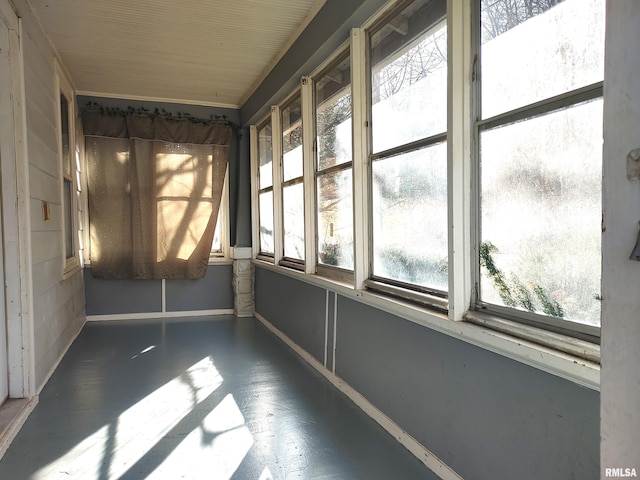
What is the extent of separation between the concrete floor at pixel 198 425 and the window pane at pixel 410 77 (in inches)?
A: 66.5

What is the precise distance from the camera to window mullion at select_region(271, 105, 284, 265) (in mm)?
4672

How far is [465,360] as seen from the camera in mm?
1869

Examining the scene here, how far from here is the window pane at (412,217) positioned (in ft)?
6.93

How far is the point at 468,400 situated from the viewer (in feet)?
6.05

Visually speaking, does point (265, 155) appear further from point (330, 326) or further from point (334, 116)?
point (330, 326)

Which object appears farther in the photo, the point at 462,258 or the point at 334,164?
the point at 334,164

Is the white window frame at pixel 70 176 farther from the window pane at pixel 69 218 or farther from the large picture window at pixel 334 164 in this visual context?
the large picture window at pixel 334 164

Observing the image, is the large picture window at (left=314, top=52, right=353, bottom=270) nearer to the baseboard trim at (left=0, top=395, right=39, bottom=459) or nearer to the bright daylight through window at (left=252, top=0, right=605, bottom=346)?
the bright daylight through window at (left=252, top=0, right=605, bottom=346)

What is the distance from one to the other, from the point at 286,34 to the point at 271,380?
2.91m

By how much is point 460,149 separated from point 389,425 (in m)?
1.59

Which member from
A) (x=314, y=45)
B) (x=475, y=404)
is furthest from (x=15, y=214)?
(x=475, y=404)

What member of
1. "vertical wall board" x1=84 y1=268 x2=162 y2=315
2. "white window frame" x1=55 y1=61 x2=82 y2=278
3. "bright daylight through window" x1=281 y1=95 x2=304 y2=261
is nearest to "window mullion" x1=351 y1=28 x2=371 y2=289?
"bright daylight through window" x1=281 y1=95 x2=304 y2=261

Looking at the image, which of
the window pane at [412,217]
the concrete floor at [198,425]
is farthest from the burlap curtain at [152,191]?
the window pane at [412,217]

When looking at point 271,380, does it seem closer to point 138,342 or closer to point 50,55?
point 138,342
